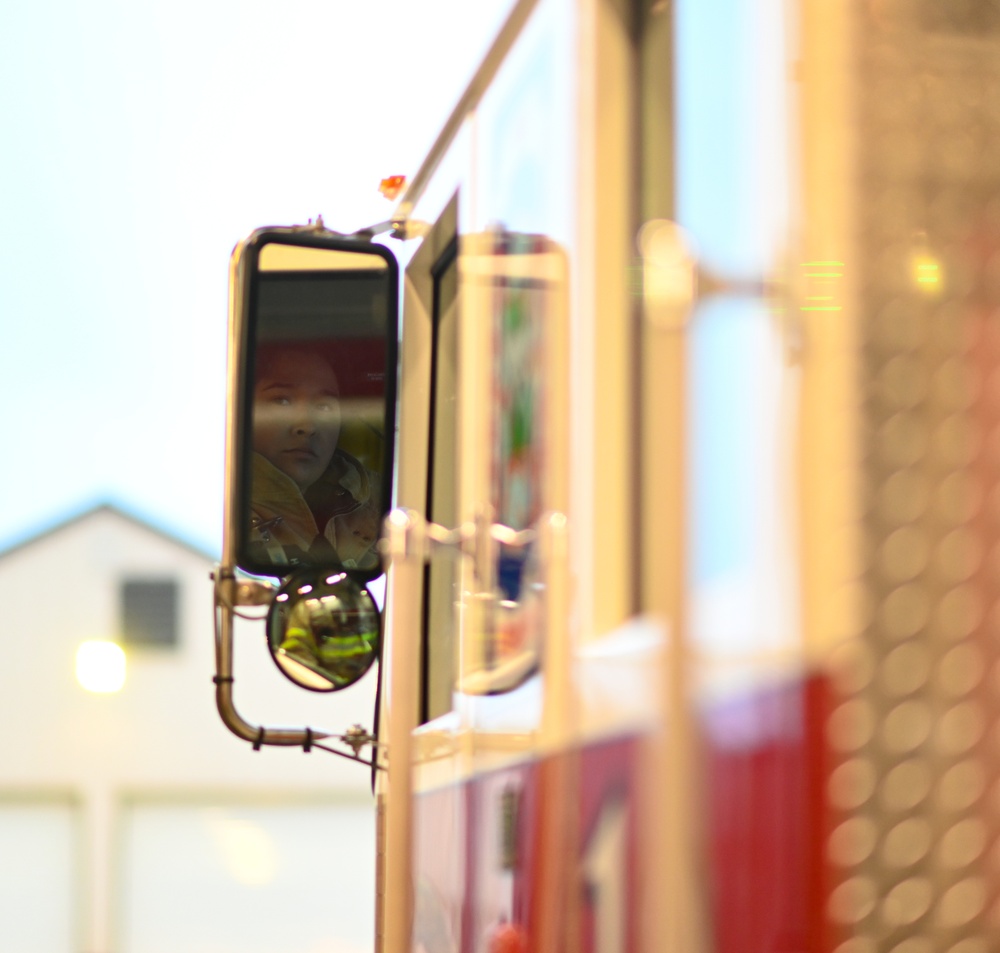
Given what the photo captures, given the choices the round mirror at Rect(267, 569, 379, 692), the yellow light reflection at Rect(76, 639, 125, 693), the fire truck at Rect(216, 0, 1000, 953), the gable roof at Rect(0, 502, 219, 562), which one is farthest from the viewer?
the yellow light reflection at Rect(76, 639, 125, 693)

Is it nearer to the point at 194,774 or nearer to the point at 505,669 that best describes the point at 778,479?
the point at 505,669

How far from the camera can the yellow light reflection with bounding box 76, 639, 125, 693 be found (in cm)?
780

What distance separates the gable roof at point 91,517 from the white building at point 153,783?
17mm

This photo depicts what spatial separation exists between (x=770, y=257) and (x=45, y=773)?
742cm

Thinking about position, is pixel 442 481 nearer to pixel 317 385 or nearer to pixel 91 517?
→ pixel 317 385

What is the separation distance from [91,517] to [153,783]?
1512 mm

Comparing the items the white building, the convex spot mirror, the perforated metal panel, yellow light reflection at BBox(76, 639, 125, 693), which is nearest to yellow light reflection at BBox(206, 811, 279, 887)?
the white building

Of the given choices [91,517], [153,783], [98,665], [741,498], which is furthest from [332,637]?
[98,665]

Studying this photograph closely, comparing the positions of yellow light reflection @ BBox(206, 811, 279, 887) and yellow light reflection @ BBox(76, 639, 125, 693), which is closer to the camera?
yellow light reflection @ BBox(206, 811, 279, 887)

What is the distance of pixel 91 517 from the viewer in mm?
7598

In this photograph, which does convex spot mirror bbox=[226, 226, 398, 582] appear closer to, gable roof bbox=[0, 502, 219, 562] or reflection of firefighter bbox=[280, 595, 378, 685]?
reflection of firefighter bbox=[280, 595, 378, 685]

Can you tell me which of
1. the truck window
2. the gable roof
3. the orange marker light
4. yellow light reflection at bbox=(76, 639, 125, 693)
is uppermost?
the orange marker light

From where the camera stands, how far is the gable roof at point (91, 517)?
295 inches

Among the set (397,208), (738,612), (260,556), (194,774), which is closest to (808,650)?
(738,612)
